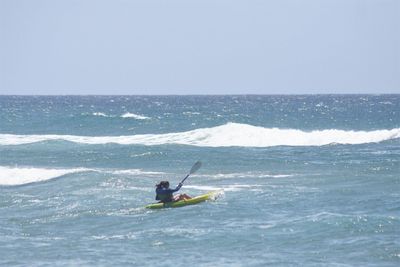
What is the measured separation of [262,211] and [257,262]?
4.81m

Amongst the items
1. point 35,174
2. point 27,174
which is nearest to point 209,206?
point 35,174

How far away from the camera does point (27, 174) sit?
30.7 meters

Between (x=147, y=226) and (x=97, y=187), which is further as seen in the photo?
(x=97, y=187)

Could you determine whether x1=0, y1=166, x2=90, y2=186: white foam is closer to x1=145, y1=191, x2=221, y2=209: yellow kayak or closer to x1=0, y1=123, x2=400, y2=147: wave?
x1=145, y1=191, x2=221, y2=209: yellow kayak

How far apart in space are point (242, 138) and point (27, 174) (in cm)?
1818

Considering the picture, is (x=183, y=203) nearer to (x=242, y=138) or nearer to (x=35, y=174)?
(x=35, y=174)

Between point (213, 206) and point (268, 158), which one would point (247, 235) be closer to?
point (213, 206)

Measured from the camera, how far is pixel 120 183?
26.6 meters

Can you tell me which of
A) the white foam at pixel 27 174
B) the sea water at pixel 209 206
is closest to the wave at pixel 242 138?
the sea water at pixel 209 206

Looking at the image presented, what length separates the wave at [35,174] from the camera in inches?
1152

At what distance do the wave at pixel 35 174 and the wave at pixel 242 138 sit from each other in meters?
13.5

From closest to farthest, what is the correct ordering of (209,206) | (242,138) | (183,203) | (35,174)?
1. (209,206)
2. (183,203)
3. (35,174)
4. (242,138)

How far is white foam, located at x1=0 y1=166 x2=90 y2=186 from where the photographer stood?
Result: 29.2m

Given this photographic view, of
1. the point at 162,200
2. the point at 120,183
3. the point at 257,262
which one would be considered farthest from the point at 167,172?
the point at 257,262
